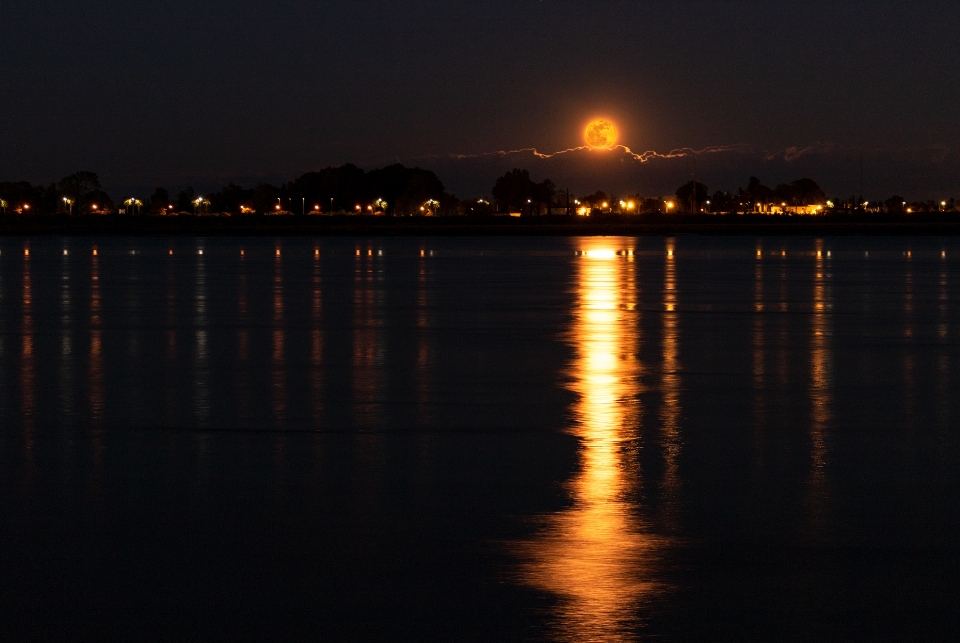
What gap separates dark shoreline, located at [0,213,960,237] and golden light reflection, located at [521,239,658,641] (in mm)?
126798

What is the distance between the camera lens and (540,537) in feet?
23.7

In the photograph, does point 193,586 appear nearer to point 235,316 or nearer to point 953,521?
point 953,521

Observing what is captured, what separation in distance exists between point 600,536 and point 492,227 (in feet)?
516

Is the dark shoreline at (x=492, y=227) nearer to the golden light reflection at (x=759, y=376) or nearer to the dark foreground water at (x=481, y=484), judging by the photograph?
the golden light reflection at (x=759, y=376)

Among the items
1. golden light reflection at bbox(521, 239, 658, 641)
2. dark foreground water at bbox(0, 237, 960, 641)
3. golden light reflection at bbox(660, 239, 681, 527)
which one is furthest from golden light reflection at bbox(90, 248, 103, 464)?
golden light reflection at bbox(660, 239, 681, 527)

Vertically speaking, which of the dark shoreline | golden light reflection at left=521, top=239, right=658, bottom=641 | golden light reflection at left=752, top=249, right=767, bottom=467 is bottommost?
A: golden light reflection at left=521, top=239, right=658, bottom=641

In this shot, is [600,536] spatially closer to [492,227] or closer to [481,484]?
[481,484]

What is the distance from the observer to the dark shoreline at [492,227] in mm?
148750

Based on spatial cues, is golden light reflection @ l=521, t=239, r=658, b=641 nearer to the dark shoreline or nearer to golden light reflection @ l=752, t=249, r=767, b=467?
golden light reflection @ l=752, t=249, r=767, b=467

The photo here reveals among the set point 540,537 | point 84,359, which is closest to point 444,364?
point 84,359

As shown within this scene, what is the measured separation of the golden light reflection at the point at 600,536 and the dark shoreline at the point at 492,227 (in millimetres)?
126798

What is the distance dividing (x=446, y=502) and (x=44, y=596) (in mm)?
2701

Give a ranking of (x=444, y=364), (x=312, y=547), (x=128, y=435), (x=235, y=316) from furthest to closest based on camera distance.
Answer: (x=235, y=316)
(x=444, y=364)
(x=128, y=435)
(x=312, y=547)

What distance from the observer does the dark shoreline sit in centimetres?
14875
